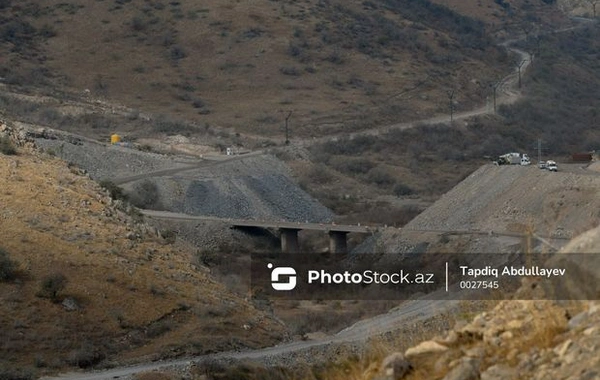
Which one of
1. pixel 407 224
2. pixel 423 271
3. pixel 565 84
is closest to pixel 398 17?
pixel 565 84

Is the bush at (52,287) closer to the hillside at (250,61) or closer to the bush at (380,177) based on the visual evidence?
the bush at (380,177)

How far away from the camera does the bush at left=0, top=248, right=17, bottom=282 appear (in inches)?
1166

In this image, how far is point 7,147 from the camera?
133 ft

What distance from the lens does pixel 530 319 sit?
917 centimetres

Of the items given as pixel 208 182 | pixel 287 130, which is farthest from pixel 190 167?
pixel 287 130

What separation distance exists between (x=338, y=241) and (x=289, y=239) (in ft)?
7.63

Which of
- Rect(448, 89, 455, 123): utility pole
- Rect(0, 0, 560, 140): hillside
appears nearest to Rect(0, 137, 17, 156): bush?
Rect(0, 0, 560, 140): hillside

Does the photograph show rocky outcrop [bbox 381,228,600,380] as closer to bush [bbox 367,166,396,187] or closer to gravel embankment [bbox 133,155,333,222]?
gravel embankment [bbox 133,155,333,222]

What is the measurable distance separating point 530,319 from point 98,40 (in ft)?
329

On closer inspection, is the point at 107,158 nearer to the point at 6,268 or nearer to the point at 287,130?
the point at 287,130

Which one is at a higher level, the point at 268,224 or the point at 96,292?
the point at 96,292

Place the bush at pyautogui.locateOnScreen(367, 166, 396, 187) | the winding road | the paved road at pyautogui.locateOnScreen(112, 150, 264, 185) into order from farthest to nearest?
the bush at pyautogui.locateOnScreen(367, 166, 396, 187) < the paved road at pyautogui.locateOnScreen(112, 150, 264, 185) < the winding road

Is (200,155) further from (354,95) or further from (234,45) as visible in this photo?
(234,45)

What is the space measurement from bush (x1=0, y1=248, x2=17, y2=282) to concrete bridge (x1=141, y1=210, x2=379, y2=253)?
21335 millimetres
